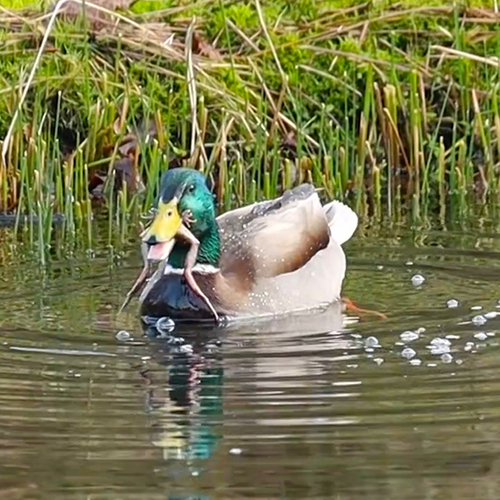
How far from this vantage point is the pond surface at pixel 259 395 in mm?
5309

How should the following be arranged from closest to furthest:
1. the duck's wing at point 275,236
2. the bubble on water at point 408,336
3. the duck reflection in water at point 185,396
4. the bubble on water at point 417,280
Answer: the duck reflection in water at point 185,396, the bubble on water at point 408,336, the duck's wing at point 275,236, the bubble on water at point 417,280

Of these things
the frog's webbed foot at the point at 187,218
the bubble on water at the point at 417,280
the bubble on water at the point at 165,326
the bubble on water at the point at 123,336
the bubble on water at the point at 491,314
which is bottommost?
the bubble on water at the point at 165,326

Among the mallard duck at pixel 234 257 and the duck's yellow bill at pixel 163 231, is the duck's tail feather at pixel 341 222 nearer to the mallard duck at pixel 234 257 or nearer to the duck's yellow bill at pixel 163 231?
the mallard duck at pixel 234 257

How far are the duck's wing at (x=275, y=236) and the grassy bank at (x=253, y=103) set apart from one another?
1.31 m

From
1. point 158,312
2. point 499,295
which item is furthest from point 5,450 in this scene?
point 499,295

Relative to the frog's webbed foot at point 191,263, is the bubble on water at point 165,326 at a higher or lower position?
lower

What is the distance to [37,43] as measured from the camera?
11.6 meters

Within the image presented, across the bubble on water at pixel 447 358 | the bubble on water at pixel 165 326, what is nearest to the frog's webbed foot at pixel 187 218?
the bubble on water at pixel 165 326

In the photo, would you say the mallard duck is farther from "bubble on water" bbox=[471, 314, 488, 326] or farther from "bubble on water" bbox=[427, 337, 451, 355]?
"bubble on water" bbox=[427, 337, 451, 355]

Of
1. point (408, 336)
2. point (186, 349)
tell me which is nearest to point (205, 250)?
point (186, 349)

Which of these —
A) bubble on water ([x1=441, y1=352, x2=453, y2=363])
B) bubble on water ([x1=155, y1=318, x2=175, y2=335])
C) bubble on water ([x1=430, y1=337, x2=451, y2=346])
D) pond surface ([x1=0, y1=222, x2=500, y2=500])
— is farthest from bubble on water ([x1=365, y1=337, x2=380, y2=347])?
bubble on water ([x1=155, y1=318, x2=175, y2=335])

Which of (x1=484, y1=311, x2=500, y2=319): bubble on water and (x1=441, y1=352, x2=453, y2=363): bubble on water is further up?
(x1=441, y1=352, x2=453, y2=363): bubble on water

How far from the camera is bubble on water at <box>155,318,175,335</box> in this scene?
778 centimetres

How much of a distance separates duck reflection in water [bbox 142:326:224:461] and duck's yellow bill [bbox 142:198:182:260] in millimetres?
340
